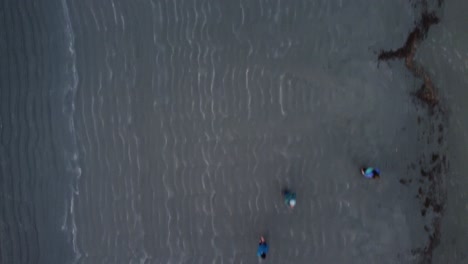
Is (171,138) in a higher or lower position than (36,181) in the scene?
higher

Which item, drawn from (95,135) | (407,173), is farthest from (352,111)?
(95,135)

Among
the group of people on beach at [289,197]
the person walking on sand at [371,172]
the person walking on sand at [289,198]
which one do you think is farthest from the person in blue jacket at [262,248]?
the person walking on sand at [371,172]

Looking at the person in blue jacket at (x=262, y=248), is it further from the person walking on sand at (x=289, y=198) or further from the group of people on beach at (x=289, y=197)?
the person walking on sand at (x=289, y=198)

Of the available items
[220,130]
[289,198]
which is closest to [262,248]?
[289,198]

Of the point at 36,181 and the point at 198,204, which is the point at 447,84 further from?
the point at 36,181

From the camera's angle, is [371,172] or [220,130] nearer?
[371,172]

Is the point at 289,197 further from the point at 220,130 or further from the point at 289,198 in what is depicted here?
the point at 220,130

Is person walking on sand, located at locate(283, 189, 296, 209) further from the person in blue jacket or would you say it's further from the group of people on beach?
the person in blue jacket
